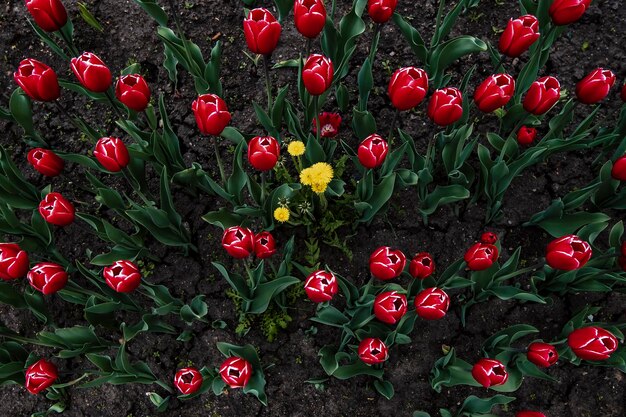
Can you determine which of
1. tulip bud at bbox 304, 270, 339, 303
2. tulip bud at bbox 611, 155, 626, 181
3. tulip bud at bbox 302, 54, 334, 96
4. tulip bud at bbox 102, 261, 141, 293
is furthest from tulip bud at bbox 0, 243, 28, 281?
tulip bud at bbox 611, 155, 626, 181

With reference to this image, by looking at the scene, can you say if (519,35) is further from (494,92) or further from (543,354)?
(543,354)

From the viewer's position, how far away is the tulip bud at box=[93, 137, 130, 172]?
1619 mm

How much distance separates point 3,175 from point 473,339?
191 centimetres

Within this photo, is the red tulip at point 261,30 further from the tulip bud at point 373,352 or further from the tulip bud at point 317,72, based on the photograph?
the tulip bud at point 373,352

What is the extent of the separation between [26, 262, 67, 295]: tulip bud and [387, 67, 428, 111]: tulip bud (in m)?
1.16

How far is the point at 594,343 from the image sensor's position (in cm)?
150

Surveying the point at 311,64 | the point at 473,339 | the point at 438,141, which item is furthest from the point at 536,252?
the point at 311,64

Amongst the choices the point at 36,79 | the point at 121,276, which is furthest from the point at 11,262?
the point at 36,79

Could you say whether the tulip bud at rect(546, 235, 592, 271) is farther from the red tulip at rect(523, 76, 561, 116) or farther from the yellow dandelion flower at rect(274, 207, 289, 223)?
the yellow dandelion flower at rect(274, 207, 289, 223)

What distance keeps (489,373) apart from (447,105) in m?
0.82

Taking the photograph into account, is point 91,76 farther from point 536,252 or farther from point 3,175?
point 536,252

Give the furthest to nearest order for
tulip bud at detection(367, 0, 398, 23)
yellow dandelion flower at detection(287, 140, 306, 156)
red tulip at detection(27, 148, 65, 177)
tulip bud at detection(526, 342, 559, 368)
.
Result: yellow dandelion flower at detection(287, 140, 306, 156), red tulip at detection(27, 148, 65, 177), tulip bud at detection(367, 0, 398, 23), tulip bud at detection(526, 342, 559, 368)

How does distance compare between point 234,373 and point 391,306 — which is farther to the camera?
point 234,373

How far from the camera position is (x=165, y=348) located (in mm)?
2121
